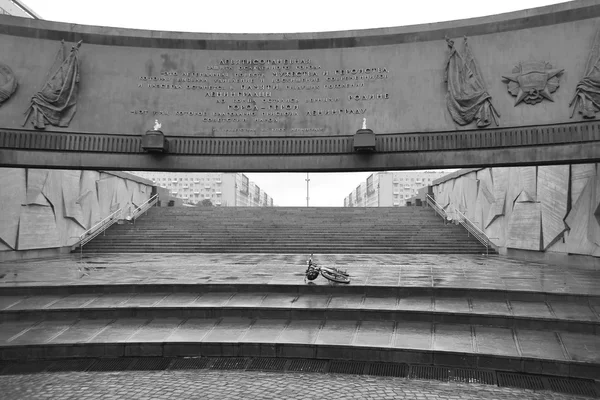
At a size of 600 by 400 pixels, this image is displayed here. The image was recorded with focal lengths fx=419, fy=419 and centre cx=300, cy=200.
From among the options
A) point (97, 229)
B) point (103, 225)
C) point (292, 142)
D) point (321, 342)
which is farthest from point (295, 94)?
point (103, 225)

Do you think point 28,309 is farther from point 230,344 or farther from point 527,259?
point 527,259

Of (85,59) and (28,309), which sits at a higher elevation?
(85,59)

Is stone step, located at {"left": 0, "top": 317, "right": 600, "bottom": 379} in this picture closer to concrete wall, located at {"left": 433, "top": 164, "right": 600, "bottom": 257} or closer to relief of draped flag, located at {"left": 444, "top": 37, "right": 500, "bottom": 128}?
relief of draped flag, located at {"left": 444, "top": 37, "right": 500, "bottom": 128}

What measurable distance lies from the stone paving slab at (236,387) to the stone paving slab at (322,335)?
73 centimetres

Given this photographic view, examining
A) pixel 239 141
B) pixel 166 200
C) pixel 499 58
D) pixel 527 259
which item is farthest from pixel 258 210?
pixel 499 58

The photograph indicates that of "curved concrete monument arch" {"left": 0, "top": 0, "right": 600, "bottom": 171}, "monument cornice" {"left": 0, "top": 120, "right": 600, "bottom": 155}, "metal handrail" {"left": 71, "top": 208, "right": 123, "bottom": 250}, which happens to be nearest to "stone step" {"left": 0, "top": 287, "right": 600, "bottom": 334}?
"curved concrete monument arch" {"left": 0, "top": 0, "right": 600, "bottom": 171}

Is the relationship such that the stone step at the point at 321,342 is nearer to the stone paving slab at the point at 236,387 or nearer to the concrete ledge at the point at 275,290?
the stone paving slab at the point at 236,387

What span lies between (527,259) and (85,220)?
22.5m

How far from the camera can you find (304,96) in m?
9.83

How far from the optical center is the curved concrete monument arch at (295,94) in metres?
8.88

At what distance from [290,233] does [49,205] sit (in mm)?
12259

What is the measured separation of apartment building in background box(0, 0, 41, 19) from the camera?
77.2 ft

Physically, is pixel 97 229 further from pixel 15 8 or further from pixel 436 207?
pixel 436 207

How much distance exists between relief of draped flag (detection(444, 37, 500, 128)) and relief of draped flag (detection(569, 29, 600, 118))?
1.52 metres
